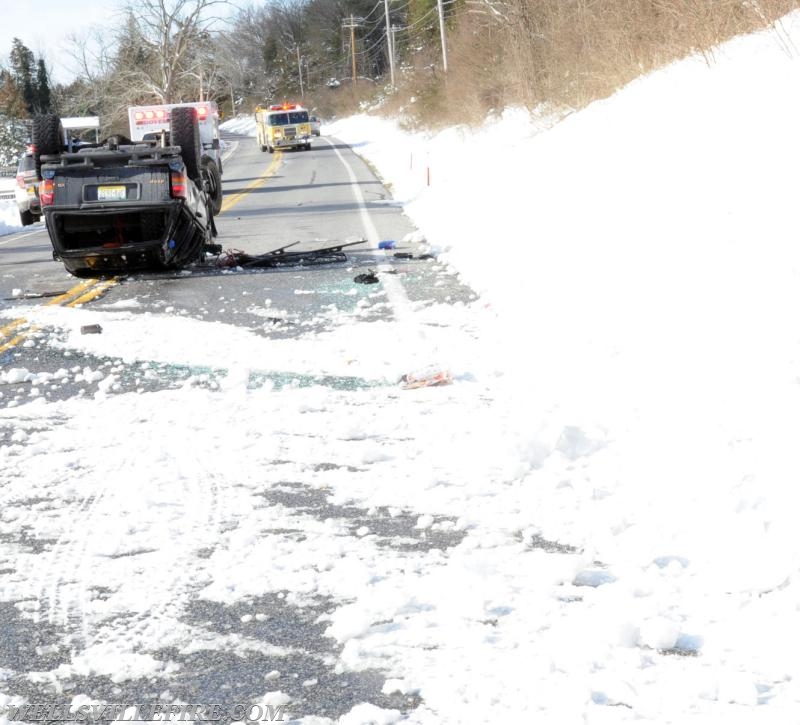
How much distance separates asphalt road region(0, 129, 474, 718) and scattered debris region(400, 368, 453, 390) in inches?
65.1

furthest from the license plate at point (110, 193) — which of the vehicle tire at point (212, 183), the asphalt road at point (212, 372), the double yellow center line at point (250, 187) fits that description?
the double yellow center line at point (250, 187)

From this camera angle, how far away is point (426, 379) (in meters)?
6.55

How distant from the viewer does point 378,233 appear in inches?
612

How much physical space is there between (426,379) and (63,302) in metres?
5.62

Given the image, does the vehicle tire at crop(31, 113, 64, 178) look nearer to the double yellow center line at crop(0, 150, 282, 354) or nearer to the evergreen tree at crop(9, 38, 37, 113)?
the double yellow center line at crop(0, 150, 282, 354)

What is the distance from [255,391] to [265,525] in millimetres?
2329

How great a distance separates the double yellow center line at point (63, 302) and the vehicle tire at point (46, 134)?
2.90 m

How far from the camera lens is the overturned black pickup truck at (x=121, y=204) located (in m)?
11.4

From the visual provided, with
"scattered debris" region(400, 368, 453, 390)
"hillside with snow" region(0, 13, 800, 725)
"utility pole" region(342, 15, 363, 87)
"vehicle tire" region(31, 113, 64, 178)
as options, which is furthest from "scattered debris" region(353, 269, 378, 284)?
"utility pole" region(342, 15, 363, 87)

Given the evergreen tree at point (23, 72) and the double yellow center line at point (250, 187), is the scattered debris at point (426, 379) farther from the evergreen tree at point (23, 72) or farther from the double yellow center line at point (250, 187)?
the evergreen tree at point (23, 72)

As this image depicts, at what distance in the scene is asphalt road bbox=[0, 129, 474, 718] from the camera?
10.2 feet

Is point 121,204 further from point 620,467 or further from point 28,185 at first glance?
→ point 28,185

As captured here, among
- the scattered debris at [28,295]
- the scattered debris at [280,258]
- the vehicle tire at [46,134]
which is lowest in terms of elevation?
the scattered debris at [28,295]

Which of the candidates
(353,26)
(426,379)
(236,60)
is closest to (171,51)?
(236,60)
